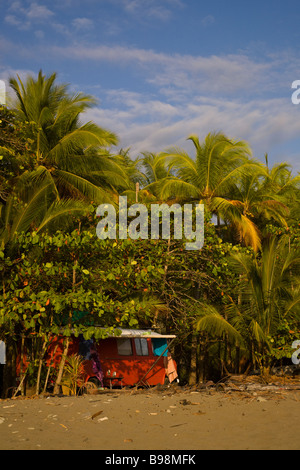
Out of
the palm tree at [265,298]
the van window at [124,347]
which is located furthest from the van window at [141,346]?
the palm tree at [265,298]

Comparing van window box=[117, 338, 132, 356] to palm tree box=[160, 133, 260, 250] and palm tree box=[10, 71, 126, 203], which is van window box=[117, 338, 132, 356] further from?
palm tree box=[160, 133, 260, 250]

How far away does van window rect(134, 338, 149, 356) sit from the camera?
1319cm

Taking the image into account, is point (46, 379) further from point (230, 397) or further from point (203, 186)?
point (203, 186)

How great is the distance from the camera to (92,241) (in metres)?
9.98

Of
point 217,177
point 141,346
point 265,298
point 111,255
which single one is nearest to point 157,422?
point 111,255

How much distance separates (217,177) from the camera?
19203mm

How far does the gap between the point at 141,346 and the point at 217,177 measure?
27.2 ft

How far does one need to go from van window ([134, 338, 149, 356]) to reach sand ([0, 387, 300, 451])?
14.8 feet

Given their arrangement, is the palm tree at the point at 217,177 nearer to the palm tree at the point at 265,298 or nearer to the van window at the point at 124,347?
the palm tree at the point at 265,298

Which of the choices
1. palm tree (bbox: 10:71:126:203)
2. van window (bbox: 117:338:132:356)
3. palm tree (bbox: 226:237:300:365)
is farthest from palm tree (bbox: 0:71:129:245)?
palm tree (bbox: 226:237:300:365)

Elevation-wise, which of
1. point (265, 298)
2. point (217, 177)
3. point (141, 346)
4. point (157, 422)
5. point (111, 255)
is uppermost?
point (217, 177)

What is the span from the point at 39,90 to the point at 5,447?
13.1 meters

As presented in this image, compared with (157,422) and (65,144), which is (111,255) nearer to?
(157,422)
